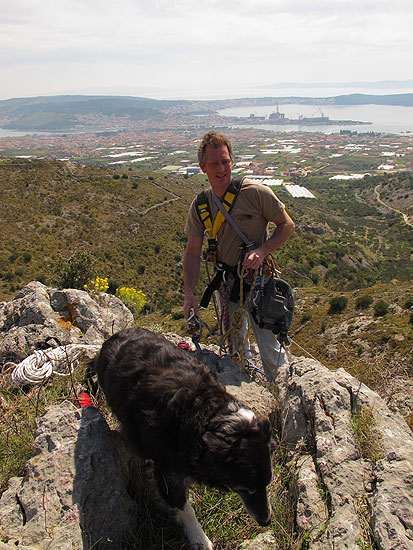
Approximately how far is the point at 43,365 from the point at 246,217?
268cm

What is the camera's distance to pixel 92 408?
280cm

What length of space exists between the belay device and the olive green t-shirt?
1.42 feet

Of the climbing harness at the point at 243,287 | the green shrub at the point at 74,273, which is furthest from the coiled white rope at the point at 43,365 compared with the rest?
the green shrub at the point at 74,273

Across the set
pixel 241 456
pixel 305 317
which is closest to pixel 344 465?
pixel 241 456

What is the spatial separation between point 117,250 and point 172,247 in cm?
577

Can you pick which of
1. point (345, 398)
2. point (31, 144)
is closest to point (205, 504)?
point (345, 398)

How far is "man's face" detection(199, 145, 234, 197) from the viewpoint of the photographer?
11.0 ft

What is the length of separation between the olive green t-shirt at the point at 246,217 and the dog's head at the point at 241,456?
202 centimetres

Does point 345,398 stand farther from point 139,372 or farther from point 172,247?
point 172,247

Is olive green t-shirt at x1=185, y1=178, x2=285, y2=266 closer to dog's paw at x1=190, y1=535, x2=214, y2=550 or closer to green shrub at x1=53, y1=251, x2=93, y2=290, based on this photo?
dog's paw at x1=190, y1=535, x2=214, y2=550

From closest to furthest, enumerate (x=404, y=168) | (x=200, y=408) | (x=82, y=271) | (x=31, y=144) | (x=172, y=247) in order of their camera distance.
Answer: (x=200, y=408)
(x=82, y=271)
(x=172, y=247)
(x=404, y=168)
(x=31, y=144)

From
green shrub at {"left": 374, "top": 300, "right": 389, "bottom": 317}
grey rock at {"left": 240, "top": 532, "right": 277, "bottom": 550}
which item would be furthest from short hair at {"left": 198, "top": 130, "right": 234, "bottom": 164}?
green shrub at {"left": 374, "top": 300, "right": 389, "bottom": 317}

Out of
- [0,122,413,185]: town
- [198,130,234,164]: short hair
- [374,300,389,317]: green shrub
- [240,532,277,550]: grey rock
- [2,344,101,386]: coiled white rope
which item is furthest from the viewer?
[0,122,413,185]: town

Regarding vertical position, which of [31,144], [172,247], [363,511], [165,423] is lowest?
[172,247]
